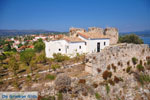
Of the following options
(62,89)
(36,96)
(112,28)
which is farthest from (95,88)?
(112,28)

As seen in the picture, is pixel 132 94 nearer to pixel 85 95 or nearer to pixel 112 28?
pixel 85 95

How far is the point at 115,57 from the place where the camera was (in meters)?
12.9

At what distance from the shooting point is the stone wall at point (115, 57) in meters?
11.2

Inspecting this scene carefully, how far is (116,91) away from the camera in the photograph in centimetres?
1111

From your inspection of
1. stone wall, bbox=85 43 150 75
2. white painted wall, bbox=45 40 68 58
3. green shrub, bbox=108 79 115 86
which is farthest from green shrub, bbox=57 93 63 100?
white painted wall, bbox=45 40 68 58

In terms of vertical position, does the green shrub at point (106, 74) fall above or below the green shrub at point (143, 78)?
above

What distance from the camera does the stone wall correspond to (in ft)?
36.8

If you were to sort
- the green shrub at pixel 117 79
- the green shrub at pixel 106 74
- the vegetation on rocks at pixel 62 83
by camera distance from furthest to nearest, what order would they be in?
the green shrub at pixel 117 79 < the green shrub at pixel 106 74 < the vegetation on rocks at pixel 62 83

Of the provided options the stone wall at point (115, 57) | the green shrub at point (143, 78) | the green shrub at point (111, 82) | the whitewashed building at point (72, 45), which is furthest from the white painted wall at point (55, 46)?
the green shrub at point (143, 78)

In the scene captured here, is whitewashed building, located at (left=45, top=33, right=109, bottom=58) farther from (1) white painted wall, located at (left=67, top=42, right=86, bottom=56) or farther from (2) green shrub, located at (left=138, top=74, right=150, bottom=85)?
(2) green shrub, located at (left=138, top=74, right=150, bottom=85)

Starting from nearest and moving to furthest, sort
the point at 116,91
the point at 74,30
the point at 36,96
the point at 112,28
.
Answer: the point at 36,96, the point at 116,91, the point at 74,30, the point at 112,28

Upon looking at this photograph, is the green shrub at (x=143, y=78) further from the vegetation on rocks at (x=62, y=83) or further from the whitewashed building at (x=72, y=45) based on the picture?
the vegetation on rocks at (x=62, y=83)

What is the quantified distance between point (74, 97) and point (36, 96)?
3076 mm

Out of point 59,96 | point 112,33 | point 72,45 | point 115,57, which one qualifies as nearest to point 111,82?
point 115,57
